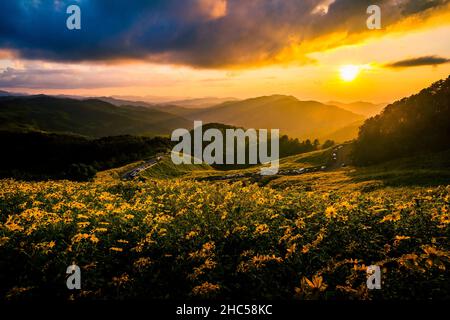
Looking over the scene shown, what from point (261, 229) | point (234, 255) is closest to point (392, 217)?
point (261, 229)

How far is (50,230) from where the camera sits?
10805 mm

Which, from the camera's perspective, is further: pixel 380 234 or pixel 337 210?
pixel 337 210

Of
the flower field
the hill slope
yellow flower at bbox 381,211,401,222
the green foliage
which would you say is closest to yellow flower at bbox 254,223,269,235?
the flower field

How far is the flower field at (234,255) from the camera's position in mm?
8117

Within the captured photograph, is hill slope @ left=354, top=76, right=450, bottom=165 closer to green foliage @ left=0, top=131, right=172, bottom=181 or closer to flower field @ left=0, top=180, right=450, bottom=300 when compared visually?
flower field @ left=0, top=180, right=450, bottom=300

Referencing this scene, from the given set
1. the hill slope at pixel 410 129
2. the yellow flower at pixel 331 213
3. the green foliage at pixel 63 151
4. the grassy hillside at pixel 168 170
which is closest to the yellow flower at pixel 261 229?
the yellow flower at pixel 331 213

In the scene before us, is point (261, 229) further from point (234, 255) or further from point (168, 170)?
point (168, 170)

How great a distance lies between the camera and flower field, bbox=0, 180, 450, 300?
8117 mm

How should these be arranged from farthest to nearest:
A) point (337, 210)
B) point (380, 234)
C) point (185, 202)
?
point (185, 202)
point (337, 210)
point (380, 234)

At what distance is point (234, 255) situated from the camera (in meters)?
10.2

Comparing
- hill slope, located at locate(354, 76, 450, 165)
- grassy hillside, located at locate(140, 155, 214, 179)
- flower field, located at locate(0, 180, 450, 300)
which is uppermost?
hill slope, located at locate(354, 76, 450, 165)
